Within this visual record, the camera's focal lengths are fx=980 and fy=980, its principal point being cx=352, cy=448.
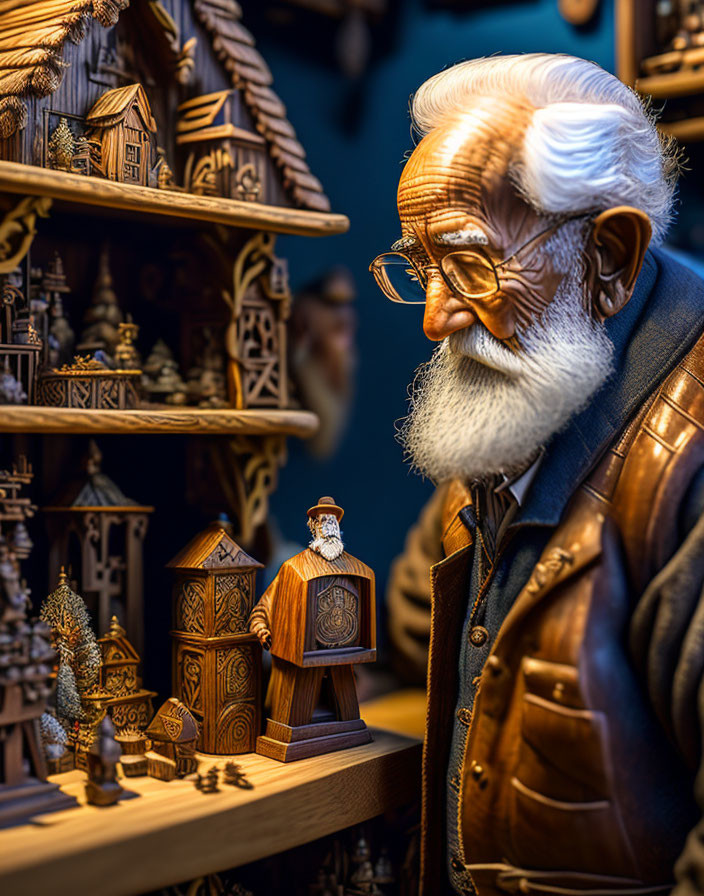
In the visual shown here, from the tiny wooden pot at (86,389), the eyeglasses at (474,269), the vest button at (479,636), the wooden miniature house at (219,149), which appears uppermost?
the wooden miniature house at (219,149)

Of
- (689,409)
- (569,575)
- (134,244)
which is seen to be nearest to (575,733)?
(569,575)

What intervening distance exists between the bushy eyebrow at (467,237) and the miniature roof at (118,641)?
788 mm

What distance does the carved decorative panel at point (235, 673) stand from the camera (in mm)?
1505

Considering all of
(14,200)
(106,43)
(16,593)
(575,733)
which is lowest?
(575,733)

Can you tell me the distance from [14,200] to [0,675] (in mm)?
663

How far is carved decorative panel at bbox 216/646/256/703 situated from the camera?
1505 millimetres

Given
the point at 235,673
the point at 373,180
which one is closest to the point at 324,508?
the point at 235,673

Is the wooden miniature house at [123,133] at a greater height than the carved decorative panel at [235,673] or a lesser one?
greater

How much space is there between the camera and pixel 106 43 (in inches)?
61.4

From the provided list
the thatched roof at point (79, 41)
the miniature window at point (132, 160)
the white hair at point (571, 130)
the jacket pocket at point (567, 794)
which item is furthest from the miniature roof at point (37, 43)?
the jacket pocket at point (567, 794)

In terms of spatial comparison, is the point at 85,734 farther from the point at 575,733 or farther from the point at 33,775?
the point at 575,733

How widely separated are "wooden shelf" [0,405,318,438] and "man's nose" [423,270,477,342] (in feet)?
1.45

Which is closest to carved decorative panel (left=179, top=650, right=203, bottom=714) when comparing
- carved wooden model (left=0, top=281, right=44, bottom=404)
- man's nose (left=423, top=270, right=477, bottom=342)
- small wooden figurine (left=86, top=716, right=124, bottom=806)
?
small wooden figurine (left=86, top=716, right=124, bottom=806)

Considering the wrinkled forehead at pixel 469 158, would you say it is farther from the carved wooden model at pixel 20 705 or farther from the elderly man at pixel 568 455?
the carved wooden model at pixel 20 705
